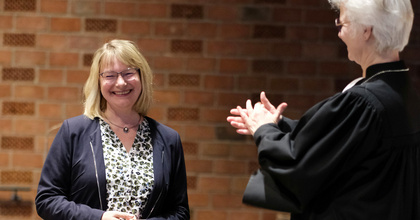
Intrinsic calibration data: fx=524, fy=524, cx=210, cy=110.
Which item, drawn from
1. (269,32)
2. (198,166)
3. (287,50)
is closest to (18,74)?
(198,166)

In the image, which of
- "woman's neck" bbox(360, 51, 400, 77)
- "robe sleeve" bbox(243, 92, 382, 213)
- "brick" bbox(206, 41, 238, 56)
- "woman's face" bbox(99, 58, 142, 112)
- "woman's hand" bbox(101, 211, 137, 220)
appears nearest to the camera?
"robe sleeve" bbox(243, 92, 382, 213)

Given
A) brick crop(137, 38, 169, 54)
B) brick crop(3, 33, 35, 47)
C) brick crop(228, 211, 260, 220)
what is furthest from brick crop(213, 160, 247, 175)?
brick crop(3, 33, 35, 47)

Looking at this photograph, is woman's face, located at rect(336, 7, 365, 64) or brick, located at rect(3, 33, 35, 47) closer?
woman's face, located at rect(336, 7, 365, 64)

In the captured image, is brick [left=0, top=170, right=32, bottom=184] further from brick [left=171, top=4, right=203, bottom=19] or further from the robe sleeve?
the robe sleeve

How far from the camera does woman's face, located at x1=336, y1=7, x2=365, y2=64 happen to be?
1.62 meters

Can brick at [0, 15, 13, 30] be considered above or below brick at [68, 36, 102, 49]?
above

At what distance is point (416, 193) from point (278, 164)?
1.42 ft

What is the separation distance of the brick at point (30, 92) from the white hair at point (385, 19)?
2185mm

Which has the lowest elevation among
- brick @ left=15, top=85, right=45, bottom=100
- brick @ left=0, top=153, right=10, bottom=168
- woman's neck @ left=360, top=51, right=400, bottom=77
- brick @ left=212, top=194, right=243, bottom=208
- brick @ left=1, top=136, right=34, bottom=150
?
brick @ left=212, top=194, right=243, bottom=208

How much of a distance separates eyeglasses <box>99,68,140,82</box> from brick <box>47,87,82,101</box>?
1115 mm

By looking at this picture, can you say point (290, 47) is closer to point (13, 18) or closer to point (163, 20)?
point (163, 20)

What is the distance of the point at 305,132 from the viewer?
157 centimetres

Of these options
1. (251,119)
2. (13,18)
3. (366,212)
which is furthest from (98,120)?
(13,18)

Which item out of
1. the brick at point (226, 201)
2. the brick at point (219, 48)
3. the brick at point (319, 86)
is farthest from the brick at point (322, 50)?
the brick at point (226, 201)
